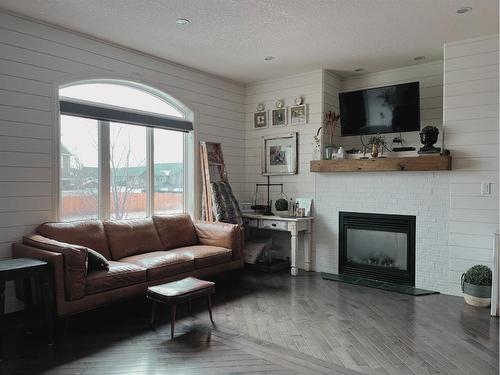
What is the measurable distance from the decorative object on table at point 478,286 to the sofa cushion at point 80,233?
3.68 metres

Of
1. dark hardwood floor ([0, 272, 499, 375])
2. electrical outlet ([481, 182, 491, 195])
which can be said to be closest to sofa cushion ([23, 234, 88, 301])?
dark hardwood floor ([0, 272, 499, 375])

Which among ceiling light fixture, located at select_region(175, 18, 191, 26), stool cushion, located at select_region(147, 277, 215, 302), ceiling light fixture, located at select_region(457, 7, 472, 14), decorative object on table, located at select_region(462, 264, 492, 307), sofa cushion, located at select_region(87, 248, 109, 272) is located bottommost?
decorative object on table, located at select_region(462, 264, 492, 307)

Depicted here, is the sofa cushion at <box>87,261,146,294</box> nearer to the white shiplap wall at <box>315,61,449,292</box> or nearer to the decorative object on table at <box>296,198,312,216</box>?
the decorative object on table at <box>296,198,312,216</box>

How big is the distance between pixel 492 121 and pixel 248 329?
3.24 metres

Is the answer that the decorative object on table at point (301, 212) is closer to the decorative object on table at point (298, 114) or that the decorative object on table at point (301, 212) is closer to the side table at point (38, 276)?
the decorative object on table at point (298, 114)

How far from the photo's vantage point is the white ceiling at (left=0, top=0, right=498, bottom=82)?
3.30 m

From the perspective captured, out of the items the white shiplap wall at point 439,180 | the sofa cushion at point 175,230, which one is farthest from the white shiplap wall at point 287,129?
the sofa cushion at point 175,230

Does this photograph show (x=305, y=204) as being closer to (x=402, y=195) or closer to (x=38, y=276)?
(x=402, y=195)

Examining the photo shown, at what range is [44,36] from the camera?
370cm

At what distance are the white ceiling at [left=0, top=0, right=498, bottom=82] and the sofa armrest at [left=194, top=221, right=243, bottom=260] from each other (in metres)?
2.08

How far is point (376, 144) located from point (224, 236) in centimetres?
220

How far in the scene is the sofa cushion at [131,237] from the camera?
4008 mm

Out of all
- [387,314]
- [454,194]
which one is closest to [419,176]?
[454,194]

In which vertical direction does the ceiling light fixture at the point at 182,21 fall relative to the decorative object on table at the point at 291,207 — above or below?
above
